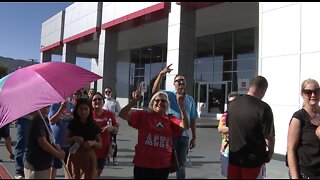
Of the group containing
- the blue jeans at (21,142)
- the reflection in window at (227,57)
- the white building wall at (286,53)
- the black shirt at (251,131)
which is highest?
the reflection in window at (227,57)

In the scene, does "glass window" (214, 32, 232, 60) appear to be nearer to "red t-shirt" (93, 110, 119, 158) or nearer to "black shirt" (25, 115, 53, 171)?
Result: "red t-shirt" (93, 110, 119, 158)

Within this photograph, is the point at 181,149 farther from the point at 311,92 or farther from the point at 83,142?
the point at 311,92

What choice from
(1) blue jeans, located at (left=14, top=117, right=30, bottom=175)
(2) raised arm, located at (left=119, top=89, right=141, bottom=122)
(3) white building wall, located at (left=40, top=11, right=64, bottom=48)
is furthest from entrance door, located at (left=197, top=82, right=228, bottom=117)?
(2) raised arm, located at (left=119, top=89, right=141, bottom=122)

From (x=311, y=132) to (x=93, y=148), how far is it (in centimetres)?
249

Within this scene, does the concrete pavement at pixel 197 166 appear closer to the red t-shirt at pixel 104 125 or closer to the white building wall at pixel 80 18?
the red t-shirt at pixel 104 125

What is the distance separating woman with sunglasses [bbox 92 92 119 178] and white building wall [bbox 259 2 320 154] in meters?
5.35

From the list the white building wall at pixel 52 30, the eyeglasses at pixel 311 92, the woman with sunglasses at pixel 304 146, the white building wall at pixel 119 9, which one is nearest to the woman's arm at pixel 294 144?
the woman with sunglasses at pixel 304 146

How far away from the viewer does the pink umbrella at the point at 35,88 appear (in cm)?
386

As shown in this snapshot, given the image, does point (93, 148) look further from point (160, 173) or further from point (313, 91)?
point (313, 91)

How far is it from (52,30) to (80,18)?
7.28m

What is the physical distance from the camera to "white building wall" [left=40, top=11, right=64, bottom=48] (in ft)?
101

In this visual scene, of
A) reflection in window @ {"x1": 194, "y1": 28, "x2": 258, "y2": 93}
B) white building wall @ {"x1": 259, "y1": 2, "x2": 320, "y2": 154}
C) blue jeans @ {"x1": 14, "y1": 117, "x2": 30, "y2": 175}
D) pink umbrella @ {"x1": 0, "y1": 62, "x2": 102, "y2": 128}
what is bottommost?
blue jeans @ {"x1": 14, "y1": 117, "x2": 30, "y2": 175}

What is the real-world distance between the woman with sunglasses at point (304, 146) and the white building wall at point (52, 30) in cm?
2892

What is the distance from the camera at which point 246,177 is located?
3.86m
